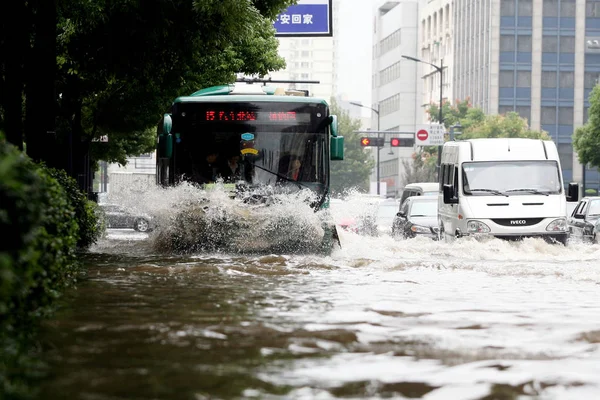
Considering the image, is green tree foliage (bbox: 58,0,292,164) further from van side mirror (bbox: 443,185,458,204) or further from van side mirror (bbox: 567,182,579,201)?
van side mirror (bbox: 567,182,579,201)

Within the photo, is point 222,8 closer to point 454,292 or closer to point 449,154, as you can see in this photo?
point 454,292

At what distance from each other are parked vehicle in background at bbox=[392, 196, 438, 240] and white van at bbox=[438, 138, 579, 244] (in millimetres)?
4853

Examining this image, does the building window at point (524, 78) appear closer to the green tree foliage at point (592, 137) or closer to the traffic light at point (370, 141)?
the traffic light at point (370, 141)

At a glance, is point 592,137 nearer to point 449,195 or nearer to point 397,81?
point 449,195

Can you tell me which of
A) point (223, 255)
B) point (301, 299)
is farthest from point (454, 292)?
point (223, 255)

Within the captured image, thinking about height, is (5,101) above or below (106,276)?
above

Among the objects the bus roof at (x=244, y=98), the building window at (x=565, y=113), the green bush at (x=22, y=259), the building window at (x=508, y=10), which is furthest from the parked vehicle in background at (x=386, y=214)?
the building window at (x=565, y=113)

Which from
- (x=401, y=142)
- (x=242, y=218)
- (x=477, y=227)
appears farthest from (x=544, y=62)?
(x=242, y=218)

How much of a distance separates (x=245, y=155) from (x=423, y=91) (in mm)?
109514

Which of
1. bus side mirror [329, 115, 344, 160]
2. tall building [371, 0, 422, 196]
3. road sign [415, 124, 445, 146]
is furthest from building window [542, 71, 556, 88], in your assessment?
bus side mirror [329, 115, 344, 160]

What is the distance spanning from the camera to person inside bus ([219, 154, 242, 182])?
19.5 m

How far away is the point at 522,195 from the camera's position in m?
24.6

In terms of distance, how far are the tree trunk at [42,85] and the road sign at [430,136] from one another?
152ft

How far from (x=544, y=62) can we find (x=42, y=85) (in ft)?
292
